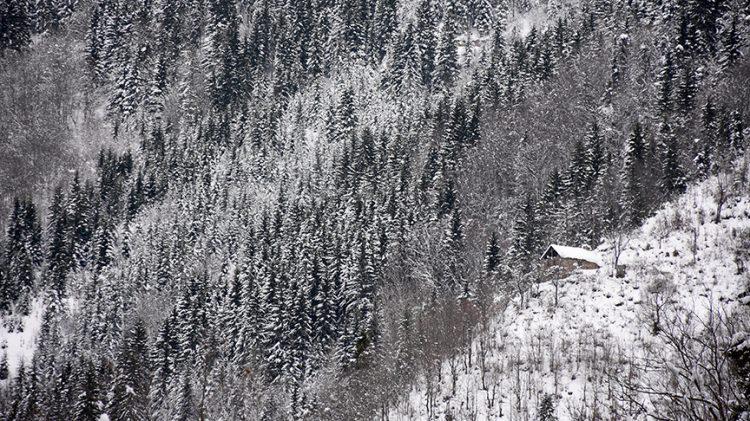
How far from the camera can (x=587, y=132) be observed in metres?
85.3

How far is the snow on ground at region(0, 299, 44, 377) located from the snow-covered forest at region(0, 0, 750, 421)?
2.76ft

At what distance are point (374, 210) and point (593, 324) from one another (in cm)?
7007

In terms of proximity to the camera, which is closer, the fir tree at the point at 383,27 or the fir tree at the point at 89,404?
the fir tree at the point at 89,404

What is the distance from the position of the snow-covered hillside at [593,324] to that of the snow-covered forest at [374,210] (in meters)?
0.14

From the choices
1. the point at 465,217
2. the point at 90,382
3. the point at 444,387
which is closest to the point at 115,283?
the point at 90,382

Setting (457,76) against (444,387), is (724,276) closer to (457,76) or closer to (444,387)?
(444,387)

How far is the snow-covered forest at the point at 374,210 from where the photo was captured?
22.1 m

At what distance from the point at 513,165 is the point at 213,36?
12328 cm

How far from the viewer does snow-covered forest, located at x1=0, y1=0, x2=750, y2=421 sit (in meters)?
22.1

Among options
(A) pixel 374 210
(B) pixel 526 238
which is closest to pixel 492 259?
(B) pixel 526 238

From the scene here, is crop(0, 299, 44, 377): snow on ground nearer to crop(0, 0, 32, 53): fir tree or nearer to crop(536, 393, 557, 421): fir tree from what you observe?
crop(536, 393, 557, 421): fir tree

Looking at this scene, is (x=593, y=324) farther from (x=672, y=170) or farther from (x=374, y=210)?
(x=374, y=210)

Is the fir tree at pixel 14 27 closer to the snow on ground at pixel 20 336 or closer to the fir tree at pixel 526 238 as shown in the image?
the snow on ground at pixel 20 336

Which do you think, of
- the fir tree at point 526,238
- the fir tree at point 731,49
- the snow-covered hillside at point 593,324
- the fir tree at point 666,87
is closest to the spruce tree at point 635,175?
the fir tree at point 666,87
